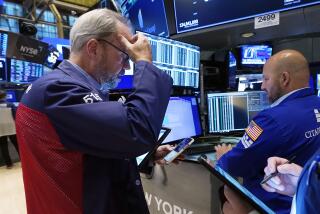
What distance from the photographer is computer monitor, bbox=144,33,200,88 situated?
228 centimetres

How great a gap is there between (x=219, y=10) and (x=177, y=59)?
0.51m

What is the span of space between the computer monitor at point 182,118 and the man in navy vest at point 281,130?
39 centimetres

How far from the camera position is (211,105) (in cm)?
251

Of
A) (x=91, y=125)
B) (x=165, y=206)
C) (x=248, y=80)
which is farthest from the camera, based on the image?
(x=248, y=80)

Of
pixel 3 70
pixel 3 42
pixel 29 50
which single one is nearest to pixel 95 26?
pixel 29 50

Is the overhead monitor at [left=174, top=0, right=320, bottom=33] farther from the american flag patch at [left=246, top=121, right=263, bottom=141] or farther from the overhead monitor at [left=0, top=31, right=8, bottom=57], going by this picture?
the overhead monitor at [left=0, top=31, right=8, bottom=57]

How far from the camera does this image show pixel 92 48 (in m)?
1.07

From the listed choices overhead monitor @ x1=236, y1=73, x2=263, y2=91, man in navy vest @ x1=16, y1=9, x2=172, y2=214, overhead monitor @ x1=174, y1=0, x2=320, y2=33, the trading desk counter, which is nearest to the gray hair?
man in navy vest @ x1=16, y1=9, x2=172, y2=214

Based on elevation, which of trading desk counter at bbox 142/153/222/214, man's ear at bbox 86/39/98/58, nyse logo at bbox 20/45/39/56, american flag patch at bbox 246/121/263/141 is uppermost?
nyse logo at bbox 20/45/39/56

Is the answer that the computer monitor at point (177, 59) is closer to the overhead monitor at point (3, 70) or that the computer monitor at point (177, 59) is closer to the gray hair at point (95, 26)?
the gray hair at point (95, 26)

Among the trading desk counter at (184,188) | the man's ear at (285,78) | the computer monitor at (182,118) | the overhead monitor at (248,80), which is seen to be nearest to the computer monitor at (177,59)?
the computer monitor at (182,118)

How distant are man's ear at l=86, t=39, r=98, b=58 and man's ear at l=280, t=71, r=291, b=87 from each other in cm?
130

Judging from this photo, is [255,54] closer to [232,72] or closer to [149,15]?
[232,72]

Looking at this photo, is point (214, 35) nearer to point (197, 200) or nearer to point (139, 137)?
→ point (197, 200)
